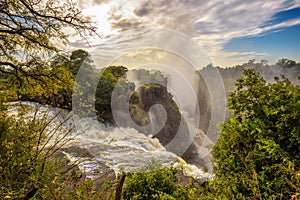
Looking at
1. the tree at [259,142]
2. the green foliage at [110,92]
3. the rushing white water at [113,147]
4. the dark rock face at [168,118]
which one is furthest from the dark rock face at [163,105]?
the tree at [259,142]

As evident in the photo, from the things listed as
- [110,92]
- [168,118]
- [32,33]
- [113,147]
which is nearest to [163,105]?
[168,118]

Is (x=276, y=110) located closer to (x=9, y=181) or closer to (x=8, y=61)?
(x=9, y=181)

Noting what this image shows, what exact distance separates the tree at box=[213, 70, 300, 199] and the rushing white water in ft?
7.57

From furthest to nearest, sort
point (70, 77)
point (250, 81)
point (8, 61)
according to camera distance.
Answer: point (70, 77), point (8, 61), point (250, 81)

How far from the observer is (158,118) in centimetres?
2170

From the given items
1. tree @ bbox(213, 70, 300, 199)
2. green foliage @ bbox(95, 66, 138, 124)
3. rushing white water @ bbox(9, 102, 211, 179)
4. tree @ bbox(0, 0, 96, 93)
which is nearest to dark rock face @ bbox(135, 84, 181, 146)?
green foliage @ bbox(95, 66, 138, 124)

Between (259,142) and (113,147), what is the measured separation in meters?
9.39

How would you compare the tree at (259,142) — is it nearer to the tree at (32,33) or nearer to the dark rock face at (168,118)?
the tree at (32,33)

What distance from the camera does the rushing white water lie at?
7730 millimetres

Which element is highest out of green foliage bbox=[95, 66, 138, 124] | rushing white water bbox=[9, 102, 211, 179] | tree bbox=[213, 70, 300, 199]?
green foliage bbox=[95, 66, 138, 124]

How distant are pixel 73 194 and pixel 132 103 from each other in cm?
1505

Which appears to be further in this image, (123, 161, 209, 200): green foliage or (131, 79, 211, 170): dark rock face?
(131, 79, 211, 170): dark rock face

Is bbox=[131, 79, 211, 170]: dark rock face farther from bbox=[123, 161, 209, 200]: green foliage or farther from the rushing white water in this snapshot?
bbox=[123, 161, 209, 200]: green foliage

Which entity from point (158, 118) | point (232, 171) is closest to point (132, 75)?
point (158, 118)
